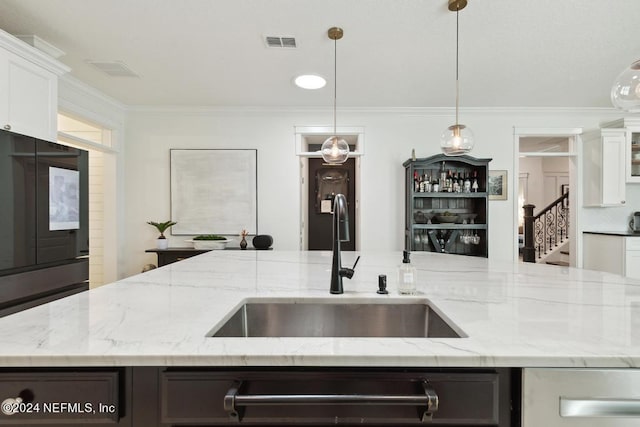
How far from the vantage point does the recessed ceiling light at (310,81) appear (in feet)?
11.3

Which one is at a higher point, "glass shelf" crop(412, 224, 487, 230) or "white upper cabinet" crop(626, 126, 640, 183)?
"white upper cabinet" crop(626, 126, 640, 183)

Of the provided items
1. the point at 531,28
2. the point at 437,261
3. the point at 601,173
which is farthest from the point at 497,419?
the point at 601,173

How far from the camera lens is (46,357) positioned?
0.68m

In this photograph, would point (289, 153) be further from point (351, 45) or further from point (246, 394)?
point (246, 394)

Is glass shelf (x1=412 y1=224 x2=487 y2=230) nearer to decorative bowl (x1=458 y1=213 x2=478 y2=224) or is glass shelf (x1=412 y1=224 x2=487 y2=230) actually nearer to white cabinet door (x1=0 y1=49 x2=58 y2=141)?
decorative bowl (x1=458 y1=213 x2=478 y2=224)

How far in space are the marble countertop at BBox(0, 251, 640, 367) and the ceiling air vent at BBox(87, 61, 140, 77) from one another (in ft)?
8.74

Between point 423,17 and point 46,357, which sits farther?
point 423,17

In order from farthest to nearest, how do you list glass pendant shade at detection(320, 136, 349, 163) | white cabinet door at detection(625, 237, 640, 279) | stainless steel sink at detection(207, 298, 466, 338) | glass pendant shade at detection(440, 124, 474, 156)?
white cabinet door at detection(625, 237, 640, 279) → glass pendant shade at detection(320, 136, 349, 163) → glass pendant shade at detection(440, 124, 474, 156) → stainless steel sink at detection(207, 298, 466, 338)

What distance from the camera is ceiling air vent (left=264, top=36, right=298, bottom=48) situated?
8.96 ft

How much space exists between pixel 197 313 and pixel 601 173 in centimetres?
514

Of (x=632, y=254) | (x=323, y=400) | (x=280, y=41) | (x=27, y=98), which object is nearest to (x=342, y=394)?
(x=323, y=400)

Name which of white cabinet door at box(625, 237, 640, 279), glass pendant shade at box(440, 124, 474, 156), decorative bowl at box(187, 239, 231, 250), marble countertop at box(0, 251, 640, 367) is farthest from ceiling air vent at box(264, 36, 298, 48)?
white cabinet door at box(625, 237, 640, 279)

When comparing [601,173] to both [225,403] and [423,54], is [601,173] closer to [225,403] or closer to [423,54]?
[423,54]

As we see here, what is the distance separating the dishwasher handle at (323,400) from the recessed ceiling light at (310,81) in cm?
324
